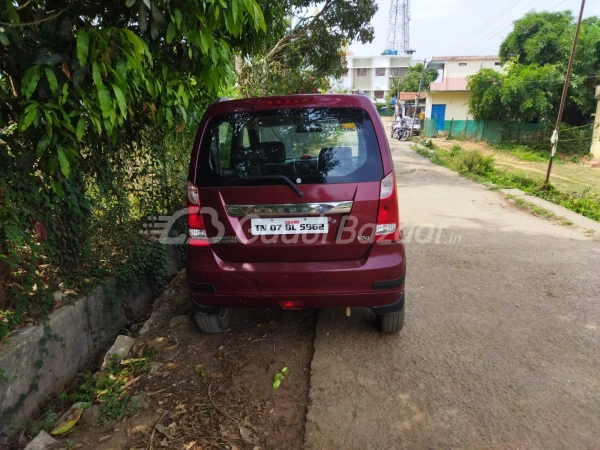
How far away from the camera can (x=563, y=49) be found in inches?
840

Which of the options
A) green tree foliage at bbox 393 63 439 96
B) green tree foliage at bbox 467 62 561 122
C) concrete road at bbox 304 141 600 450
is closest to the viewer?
concrete road at bbox 304 141 600 450

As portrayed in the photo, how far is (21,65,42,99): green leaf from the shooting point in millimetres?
1876

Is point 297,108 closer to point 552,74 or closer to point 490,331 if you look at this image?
point 490,331

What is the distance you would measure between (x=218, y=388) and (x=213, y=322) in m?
0.63

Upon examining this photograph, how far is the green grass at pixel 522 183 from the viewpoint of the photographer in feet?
25.4

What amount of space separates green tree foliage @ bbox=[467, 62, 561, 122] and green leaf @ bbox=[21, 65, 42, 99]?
2294 cm

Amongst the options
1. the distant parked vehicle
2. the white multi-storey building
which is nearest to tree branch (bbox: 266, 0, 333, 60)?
the distant parked vehicle

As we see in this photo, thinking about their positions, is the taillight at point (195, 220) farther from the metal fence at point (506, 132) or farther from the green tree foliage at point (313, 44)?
the metal fence at point (506, 132)

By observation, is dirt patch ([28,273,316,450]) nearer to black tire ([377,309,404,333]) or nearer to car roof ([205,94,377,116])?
black tire ([377,309,404,333])

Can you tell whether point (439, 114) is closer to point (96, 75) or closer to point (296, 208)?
point (296, 208)

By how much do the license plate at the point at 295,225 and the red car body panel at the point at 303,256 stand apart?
64 mm

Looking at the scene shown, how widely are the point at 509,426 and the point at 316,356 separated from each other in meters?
1.22

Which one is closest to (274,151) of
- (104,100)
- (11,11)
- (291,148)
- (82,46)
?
(291,148)

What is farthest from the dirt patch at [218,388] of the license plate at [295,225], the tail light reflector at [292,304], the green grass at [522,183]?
the green grass at [522,183]
